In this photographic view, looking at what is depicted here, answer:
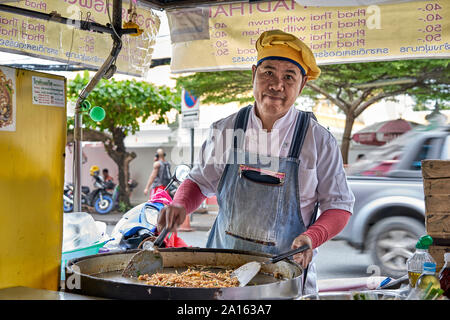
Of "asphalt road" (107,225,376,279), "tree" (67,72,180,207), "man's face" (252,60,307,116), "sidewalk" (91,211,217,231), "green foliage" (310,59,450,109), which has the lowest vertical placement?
"sidewalk" (91,211,217,231)

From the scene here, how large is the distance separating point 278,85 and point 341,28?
47.6 inches

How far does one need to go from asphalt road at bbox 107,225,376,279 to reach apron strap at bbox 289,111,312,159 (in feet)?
13.8

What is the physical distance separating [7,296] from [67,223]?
1.16 meters

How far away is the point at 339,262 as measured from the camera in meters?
7.91

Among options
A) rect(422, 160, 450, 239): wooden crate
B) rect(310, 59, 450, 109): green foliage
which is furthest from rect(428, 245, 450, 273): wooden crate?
rect(310, 59, 450, 109): green foliage

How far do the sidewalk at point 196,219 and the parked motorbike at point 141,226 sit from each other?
804cm

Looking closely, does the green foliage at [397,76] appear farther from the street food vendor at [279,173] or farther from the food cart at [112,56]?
the street food vendor at [279,173]

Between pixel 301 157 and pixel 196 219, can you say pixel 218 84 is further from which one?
pixel 301 157

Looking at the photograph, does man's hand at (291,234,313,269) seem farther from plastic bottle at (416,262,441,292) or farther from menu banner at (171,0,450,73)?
menu banner at (171,0,450,73)

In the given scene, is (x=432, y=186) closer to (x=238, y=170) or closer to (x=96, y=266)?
(x=238, y=170)

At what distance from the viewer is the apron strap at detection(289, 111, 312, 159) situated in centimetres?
241

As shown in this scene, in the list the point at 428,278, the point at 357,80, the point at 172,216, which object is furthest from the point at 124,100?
the point at 428,278

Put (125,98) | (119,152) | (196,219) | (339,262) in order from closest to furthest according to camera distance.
→ (339,262)
(125,98)
(196,219)
(119,152)

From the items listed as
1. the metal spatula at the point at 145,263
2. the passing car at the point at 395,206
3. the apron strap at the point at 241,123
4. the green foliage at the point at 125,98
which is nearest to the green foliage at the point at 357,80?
the green foliage at the point at 125,98
